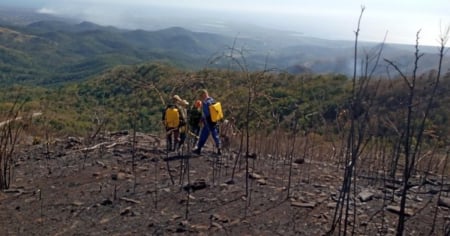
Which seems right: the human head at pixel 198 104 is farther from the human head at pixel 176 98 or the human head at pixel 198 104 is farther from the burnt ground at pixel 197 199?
the burnt ground at pixel 197 199

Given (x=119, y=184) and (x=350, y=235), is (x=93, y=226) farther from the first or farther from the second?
(x=350, y=235)

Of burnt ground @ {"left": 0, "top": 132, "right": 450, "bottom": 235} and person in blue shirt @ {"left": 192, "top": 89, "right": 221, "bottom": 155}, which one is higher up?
person in blue shirt @ {"left": 192, "top": 89, "right": 221, "bottom": 155}

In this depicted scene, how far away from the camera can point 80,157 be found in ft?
29.0

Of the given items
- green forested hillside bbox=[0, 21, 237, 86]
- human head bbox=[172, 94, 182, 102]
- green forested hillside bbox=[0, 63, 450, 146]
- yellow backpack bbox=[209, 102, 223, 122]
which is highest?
human head bbox=[172, 94, 182, 102]

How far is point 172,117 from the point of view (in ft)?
28.7

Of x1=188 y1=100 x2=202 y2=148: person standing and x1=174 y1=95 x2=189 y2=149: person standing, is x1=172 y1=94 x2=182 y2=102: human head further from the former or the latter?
x1=188 y1=100 x2=202 y2=148: person standing

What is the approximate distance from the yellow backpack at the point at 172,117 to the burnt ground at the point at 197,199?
63cm

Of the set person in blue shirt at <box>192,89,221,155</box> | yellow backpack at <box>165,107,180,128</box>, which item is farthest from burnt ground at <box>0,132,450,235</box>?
yellow backpack at <box>165,107,180,128</box>

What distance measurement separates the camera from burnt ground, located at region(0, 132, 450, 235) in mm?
5387

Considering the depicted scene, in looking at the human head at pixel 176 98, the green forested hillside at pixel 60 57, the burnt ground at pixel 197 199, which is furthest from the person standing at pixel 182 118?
the green forested hillside at pixel 60 57

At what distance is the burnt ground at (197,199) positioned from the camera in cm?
539

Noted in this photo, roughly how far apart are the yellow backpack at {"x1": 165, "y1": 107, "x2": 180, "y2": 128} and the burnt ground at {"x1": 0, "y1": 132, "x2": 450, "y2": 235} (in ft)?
2.06

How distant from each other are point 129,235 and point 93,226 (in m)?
0.57

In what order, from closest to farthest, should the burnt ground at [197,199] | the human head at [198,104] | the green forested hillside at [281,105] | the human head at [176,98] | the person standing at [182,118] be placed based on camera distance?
1. the burnt ground at [197,199]
2. the human head at [176,98]
3. the person standing at [182,118]
4. the human head at [198,104]
5. the green forested hillside at [281,105]
